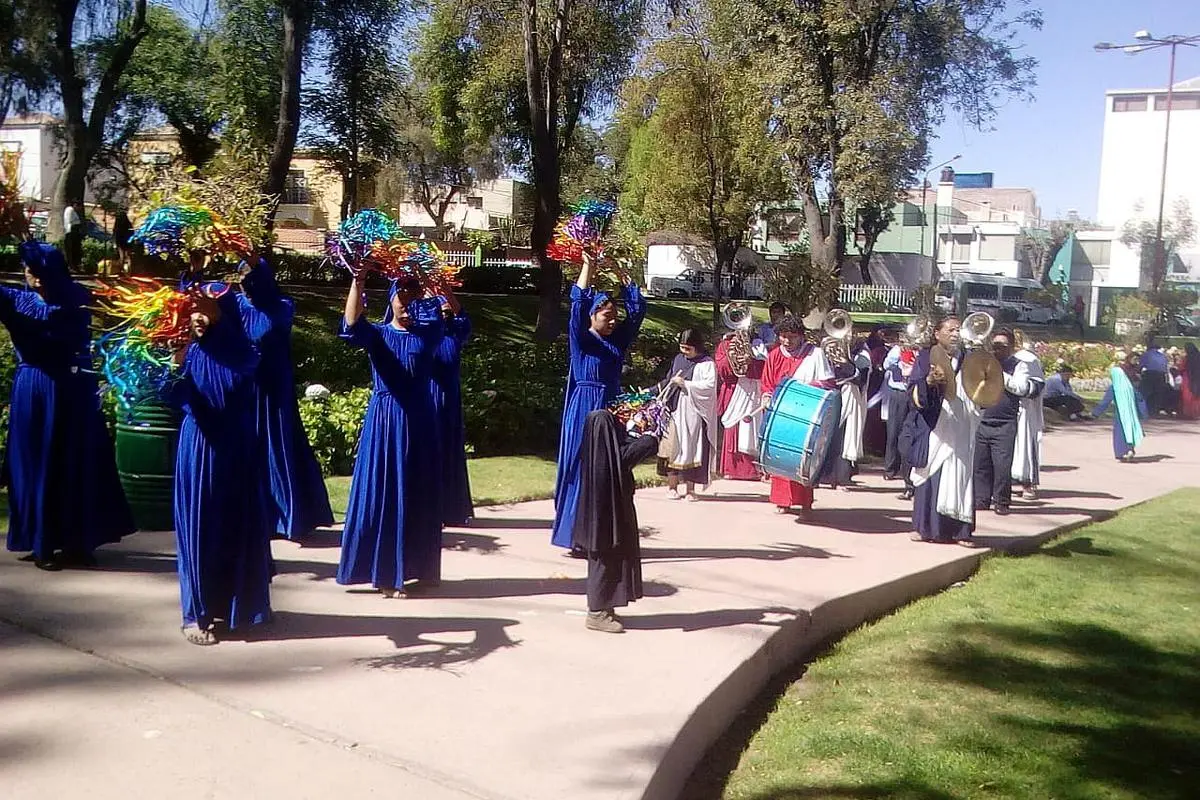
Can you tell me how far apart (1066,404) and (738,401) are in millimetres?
11512

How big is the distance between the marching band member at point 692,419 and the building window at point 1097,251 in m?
65.3

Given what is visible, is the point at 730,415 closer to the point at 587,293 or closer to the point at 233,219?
the point at 587,293

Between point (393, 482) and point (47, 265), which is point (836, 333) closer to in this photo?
point (393, 482)

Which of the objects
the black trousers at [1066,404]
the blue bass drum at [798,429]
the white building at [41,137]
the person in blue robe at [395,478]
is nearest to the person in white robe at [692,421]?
the blue bass drum at [798,429]

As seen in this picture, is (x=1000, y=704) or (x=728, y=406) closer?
(x=1000, y=704)

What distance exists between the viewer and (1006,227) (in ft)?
251

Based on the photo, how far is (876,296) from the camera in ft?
162

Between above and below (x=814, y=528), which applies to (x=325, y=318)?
above

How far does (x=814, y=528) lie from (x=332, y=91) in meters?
19.2

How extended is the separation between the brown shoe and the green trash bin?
11.3ft

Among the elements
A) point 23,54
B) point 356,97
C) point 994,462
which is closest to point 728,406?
point 994,462

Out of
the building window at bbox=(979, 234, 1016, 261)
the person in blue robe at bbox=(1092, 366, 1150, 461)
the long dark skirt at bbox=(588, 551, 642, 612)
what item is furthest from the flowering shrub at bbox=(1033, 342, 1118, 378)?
the building window at bbox=(979, 234, 1016, 261)

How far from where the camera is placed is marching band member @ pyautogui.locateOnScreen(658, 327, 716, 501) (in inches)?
420

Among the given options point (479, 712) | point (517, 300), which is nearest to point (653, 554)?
point (479, 712)
